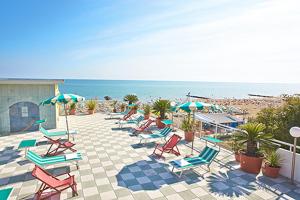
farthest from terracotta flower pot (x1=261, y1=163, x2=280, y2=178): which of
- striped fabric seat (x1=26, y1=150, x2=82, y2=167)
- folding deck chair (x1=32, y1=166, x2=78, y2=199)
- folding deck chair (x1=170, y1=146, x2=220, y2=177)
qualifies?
striped fabric seat (x1=26, y1=150, x2=82, y2=167)

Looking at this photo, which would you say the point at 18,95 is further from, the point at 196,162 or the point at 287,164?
the point at 287,164

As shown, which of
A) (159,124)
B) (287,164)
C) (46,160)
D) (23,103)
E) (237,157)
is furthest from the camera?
(159,124)

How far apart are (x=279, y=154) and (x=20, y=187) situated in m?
7.49

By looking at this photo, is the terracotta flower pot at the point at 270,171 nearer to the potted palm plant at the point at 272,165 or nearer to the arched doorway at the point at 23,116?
the potted palm plant at the point at 272,165

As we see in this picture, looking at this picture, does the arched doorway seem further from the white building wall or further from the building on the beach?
the white building wall

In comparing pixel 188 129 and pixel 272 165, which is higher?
pixel 188 129

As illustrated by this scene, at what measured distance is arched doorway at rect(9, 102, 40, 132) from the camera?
11.1 metres

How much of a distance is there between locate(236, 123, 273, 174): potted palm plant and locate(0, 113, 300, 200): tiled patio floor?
0.94 ft

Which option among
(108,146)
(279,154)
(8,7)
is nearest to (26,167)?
(108,146)

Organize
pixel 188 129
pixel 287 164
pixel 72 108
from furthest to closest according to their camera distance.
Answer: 1. pixel 72 108
2. pixel 188 129
3. pixel 287 164

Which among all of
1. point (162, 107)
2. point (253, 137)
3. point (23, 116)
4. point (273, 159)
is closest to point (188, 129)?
point (162, 107)

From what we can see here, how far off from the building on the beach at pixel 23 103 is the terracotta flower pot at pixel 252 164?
10.2 meters

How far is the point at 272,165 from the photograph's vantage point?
596cm

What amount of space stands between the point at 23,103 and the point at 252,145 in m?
11.6
